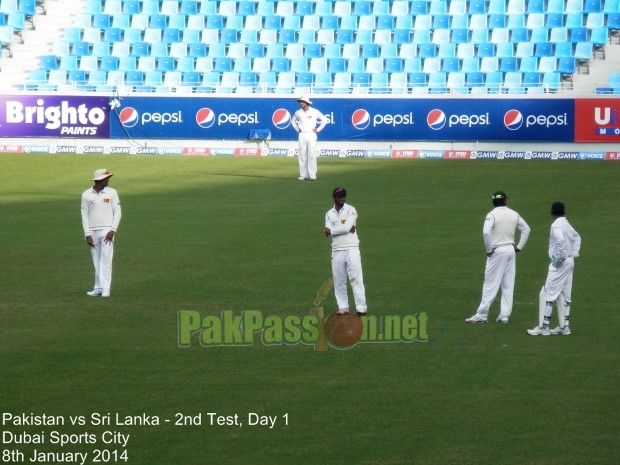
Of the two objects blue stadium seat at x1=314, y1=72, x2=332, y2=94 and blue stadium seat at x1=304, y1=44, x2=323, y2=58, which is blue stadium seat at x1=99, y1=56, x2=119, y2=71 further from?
blue stadium seat at x1=314, y1=72, x2=332, y2=94

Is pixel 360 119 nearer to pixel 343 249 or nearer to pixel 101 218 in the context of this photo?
pixel 101 218

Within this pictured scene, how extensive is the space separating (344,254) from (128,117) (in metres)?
22.8

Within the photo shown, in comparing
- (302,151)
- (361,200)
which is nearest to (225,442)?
(361,200)

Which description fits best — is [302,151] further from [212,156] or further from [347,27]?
[347,27]

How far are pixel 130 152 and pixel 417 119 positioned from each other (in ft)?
29.5

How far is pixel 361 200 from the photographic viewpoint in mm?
29000

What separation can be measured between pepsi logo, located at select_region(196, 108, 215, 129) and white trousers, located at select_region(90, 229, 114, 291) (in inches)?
775

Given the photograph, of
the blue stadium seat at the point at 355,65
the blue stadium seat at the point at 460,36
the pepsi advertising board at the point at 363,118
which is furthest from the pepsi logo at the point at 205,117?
the blue stadium seat at the point at 460,36

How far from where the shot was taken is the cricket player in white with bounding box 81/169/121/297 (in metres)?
18.0

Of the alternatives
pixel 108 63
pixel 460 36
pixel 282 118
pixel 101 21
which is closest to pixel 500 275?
pixel 282 118

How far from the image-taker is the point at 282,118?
37.2 m

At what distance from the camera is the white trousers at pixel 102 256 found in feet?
59.1

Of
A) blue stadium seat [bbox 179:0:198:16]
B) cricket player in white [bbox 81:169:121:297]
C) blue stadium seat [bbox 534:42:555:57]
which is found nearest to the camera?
cricket player in white [bbox 81:169:121:297]
